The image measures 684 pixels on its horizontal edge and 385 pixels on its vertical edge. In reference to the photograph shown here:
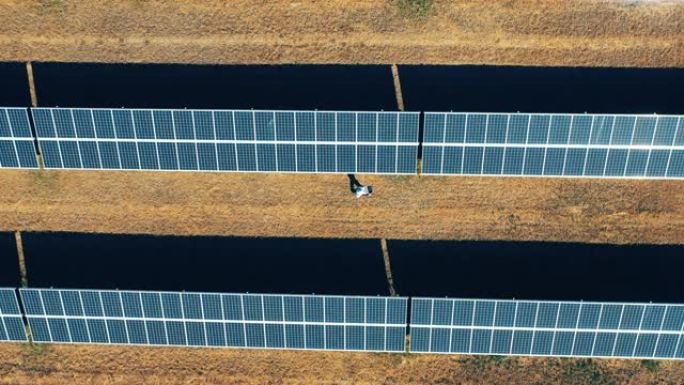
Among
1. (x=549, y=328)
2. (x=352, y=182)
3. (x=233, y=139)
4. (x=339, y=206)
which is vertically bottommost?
(x=549, y=328)

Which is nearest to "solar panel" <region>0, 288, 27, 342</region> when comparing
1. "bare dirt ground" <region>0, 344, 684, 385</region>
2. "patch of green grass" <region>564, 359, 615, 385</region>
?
"bare dirt ground" <region>0, 344, 684, 385</region>

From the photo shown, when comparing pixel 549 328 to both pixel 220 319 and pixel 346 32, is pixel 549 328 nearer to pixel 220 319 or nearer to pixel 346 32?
pixel 220 319

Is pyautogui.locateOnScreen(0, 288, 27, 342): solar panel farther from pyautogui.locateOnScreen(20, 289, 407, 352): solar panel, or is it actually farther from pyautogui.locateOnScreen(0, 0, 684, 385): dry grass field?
pyautogui.locateOnScreen(0, 0, 684, 385): dry grass field

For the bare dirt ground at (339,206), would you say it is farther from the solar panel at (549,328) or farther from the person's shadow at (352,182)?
the solar panel at (549,328)

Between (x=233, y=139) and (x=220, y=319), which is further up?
(x=233, y=139)

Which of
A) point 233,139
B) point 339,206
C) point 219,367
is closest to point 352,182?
point 339,206

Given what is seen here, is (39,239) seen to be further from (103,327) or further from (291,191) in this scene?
(291,191)
